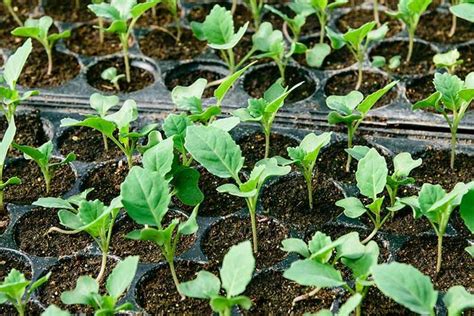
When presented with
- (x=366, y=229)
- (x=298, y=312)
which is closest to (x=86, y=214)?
(x=298, y=312)

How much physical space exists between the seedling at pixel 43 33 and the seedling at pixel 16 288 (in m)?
0.63

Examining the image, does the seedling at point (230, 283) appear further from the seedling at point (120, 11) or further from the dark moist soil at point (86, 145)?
the seedling at point (120, 11)

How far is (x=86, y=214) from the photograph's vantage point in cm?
128

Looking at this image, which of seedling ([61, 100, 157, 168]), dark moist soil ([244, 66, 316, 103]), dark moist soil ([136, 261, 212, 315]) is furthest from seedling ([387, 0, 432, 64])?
dark moist soil ([136, 261, 212, 315])

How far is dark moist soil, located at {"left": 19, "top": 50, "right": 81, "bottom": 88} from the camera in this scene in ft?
6.04

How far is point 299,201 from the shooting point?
1504mm

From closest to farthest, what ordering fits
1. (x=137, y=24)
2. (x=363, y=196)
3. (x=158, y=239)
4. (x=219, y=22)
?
(x=158, y=239) < (x=363, y=196) < (x=219, y=22) < (x=137, y=24)

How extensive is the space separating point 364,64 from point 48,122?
2.03ft

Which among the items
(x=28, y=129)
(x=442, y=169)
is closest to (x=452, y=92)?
(x=442, y=169)

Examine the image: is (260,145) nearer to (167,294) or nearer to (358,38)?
(358,38)

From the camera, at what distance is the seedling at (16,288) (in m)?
1.18

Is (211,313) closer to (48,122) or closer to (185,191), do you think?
(185,191)

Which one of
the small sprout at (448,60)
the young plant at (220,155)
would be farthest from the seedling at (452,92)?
the young plant at (220,155)

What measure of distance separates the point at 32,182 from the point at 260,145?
1.31 feet
